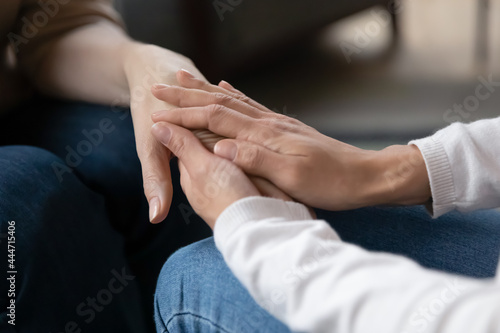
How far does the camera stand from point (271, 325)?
1.78 ft

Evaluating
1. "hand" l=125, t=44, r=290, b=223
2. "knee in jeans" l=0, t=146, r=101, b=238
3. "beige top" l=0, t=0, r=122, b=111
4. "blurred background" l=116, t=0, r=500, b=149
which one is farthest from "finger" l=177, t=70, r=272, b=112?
"blurred background" l=116, t=0, r=500, b=149

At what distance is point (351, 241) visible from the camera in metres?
0.70

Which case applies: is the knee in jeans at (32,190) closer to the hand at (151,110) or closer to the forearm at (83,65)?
the hand at (151,110)

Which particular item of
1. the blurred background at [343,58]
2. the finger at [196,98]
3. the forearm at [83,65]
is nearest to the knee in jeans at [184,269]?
the finger at [196,98]

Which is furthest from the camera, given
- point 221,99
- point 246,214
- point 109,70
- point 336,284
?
point 109,70

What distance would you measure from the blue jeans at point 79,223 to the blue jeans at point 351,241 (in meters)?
0.17

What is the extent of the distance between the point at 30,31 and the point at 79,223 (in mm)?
486

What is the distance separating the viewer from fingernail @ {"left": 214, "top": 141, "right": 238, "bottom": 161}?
70cm

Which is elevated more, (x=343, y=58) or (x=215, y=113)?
(x=215, y=113)

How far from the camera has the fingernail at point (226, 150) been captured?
27.5 inches

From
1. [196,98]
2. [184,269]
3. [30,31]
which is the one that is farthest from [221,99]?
[30,31]

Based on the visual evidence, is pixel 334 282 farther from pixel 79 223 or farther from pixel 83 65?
pixel 83 65

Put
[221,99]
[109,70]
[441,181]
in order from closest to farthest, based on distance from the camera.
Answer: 1. [441,181]
2. [221,99]
3. [109,70]

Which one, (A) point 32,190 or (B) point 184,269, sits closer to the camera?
(B) point 184,269
